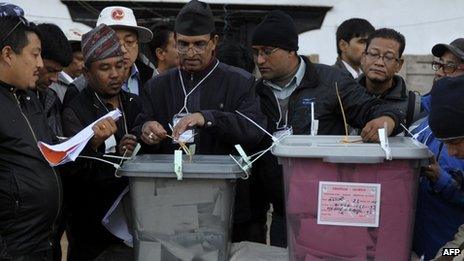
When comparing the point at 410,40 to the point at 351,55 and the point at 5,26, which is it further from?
the point at 5,26

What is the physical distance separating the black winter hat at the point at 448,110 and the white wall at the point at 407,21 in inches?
366

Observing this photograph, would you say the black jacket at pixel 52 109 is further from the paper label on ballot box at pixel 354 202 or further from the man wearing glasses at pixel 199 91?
the paper label on ballot box at pixel 354 202

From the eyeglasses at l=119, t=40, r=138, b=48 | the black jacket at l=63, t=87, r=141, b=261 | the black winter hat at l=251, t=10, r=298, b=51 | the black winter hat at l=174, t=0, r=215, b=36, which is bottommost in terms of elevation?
the black jacket at l=63, t=87, r=141, b=261

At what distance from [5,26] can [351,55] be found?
122 inches

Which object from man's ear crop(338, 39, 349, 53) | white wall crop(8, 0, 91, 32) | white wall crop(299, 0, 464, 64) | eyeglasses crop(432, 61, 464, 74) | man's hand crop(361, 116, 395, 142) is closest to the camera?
man's hand crop(361, 116, 395, 142)

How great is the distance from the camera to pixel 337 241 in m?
2.27

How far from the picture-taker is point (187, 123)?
2.60m

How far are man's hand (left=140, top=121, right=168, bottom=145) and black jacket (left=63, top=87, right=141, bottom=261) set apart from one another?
329 millimetres

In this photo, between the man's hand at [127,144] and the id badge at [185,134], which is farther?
the man's hand at [127,144]

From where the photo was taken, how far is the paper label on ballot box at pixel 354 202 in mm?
2229

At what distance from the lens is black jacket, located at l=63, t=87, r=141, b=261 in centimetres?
302

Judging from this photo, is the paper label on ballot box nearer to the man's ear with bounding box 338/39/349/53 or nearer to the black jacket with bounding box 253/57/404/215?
the black jacket with bounding box 253/57/404/215

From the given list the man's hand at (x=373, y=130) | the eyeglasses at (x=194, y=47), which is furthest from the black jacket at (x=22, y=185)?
the man's hand at (x=373, y=130)

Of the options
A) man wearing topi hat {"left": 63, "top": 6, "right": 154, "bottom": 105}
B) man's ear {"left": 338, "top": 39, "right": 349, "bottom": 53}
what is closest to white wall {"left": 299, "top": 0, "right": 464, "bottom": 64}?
man's ear {"left": 338, "top": 39, "right": 349, "bottom": 53}
